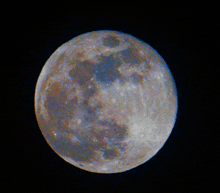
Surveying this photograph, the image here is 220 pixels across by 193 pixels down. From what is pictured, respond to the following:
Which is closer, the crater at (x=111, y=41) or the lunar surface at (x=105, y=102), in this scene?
the lunar surface at (x=105, y=102)

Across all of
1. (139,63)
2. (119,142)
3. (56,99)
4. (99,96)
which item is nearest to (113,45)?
(139,63)

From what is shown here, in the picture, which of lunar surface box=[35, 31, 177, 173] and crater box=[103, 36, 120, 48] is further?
crater box=[103, 36, 120, 48]

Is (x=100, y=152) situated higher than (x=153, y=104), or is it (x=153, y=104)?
(x=153, y=104)

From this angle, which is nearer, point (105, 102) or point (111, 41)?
point (105, 102)

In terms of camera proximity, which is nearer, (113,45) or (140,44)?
(113,45)

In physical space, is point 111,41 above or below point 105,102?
above

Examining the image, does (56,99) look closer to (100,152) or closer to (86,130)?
(86,130)

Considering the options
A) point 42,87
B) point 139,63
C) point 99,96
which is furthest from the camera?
point 42,87

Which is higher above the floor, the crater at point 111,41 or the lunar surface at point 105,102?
the crater at point 111,41
